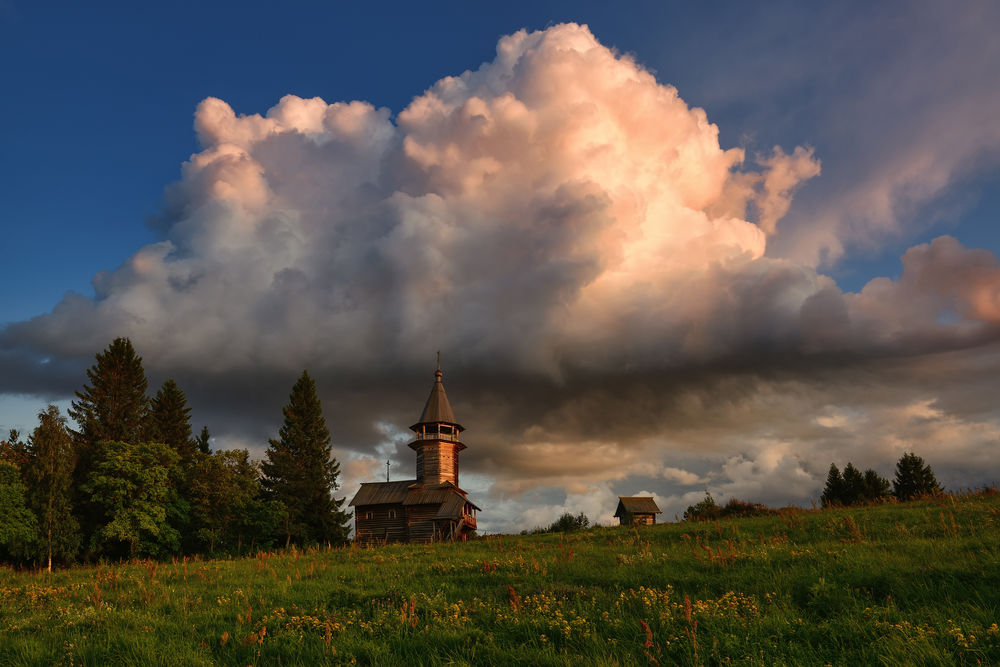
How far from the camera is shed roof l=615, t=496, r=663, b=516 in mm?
78438

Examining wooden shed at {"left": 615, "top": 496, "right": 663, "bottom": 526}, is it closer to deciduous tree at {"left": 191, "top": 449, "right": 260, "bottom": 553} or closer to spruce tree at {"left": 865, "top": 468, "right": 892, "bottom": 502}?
spruce tree at {"left": 865, "top": 468, "right": 892, "bottom": 502}

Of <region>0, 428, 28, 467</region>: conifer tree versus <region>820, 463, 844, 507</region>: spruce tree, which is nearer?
<region>0, 428, 28, 467</region>: conifer tree

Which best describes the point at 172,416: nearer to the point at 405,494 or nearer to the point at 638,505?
the point at 405,494

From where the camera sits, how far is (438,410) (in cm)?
6347

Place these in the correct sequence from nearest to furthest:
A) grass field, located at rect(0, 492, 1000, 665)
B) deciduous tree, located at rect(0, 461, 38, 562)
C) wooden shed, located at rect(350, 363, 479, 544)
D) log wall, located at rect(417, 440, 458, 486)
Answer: grass field, located at rect(0, 492, 1000, 665) → deciduous tree, located at rect(0, 461, 38, 562) → wooden shed, located at rect(350, 363, 479, 544) → log wall, located at rect(417, 440, 458, 486)

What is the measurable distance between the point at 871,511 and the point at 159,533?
1747 inches

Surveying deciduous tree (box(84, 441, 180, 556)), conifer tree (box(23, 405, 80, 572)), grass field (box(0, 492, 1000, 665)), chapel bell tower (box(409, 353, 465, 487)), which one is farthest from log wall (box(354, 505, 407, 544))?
grass field (box(0, 492, 1000, 665))

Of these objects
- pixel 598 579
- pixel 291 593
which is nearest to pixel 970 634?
pixel 598 579

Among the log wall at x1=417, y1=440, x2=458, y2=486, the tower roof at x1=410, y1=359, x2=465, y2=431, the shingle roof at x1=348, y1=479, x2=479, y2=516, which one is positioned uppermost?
the tower roof at x1=410, y1=359, x2=465, y2=431

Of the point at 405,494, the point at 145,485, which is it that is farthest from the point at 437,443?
the point at 145,485

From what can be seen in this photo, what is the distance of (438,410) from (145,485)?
27.7 m

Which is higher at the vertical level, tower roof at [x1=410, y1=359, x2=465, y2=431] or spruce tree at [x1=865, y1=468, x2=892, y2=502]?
tower roof at [x1=410, y1=359, x2=465, y2=431]

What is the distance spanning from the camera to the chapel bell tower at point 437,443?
200ft

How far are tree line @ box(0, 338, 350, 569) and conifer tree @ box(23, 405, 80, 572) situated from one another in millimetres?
69
